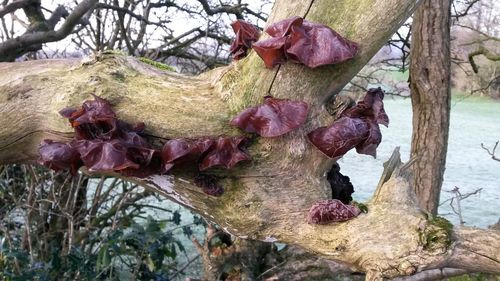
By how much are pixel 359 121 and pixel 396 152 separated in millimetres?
202

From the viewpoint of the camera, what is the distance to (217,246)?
303 cm

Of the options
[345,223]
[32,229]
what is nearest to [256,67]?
[345,223]

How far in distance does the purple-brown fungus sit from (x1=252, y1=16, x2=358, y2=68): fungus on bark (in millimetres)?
313

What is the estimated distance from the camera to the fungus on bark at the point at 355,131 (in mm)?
1127

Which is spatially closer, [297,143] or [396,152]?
[297,143]

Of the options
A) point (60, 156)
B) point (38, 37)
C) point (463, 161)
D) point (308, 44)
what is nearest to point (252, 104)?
point (308, 44)

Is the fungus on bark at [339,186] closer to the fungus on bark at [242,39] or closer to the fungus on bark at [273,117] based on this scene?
the fungus on bark at [273,117]

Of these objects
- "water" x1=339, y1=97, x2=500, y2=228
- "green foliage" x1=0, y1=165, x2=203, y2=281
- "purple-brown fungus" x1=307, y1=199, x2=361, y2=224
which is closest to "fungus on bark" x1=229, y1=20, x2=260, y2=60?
"purple-brown fungus" x1=307, y1=199, x2=361, y2=224

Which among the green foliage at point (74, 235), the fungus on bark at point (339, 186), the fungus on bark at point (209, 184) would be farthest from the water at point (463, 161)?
the fungus on bark at point (209, 184)

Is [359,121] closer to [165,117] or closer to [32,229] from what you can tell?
[165,117]

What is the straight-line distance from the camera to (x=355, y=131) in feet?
3.71

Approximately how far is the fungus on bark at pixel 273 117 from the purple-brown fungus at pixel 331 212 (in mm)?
195

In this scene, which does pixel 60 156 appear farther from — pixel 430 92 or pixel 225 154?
pixel 430 92

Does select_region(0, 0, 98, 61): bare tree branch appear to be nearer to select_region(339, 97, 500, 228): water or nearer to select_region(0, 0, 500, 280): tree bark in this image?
select_region(0, 0, 500, 280): tree bark
